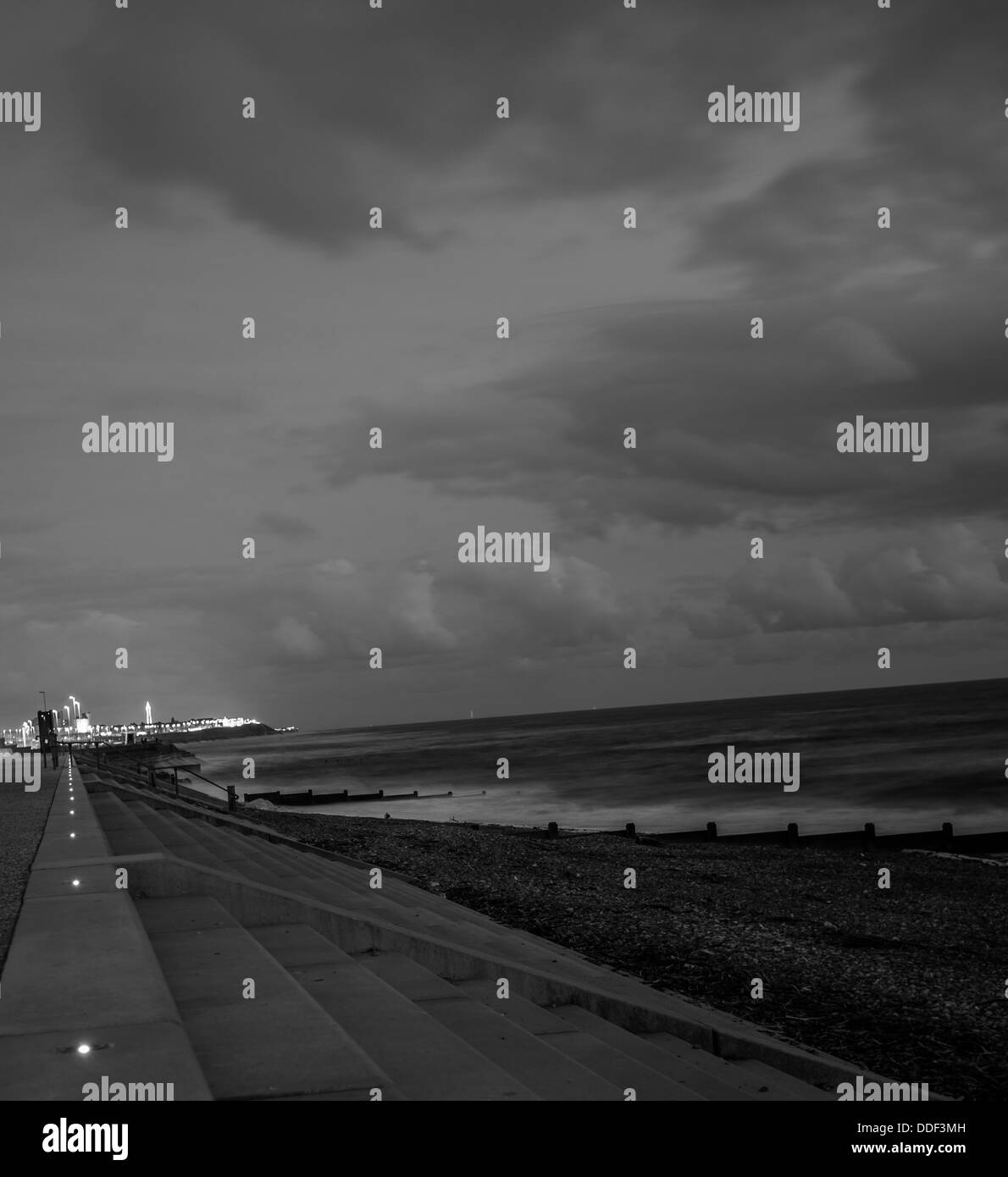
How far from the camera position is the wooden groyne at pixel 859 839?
2842 cm

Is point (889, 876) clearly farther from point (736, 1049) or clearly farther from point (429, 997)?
point (429, 997)

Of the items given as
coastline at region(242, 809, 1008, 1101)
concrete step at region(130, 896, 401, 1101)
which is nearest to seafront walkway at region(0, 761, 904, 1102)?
concrete step at region(130, 896, 401, 1101)

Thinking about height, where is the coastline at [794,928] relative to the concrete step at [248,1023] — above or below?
below

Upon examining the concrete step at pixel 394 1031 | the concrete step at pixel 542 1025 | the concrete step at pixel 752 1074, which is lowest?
the concrete step at pixel 752 1074

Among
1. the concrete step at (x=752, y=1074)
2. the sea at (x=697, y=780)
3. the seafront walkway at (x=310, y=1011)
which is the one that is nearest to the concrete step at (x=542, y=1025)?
the seafront walkway at (x=310, y=1011)

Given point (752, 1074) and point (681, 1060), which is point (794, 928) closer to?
point (752, 1074)

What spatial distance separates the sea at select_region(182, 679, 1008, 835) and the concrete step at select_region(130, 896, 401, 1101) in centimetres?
3377

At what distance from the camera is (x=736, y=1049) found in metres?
7.16

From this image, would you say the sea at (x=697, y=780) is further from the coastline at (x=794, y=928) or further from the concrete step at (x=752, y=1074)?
the concrete step at (x=752, y=1074)

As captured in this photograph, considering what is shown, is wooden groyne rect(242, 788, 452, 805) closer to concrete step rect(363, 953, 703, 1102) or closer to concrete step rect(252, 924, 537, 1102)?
concrete step rect(363, 953, 703, 1102)

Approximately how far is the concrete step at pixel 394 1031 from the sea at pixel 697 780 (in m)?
33.2

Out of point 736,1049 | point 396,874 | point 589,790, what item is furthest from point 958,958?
point 589,790

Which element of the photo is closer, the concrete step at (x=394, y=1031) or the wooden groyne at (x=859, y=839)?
the concrete step at (x=394, y=1031)

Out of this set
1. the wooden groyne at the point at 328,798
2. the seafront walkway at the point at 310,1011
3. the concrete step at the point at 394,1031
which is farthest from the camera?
the wooden groyne at the point at 328,798
